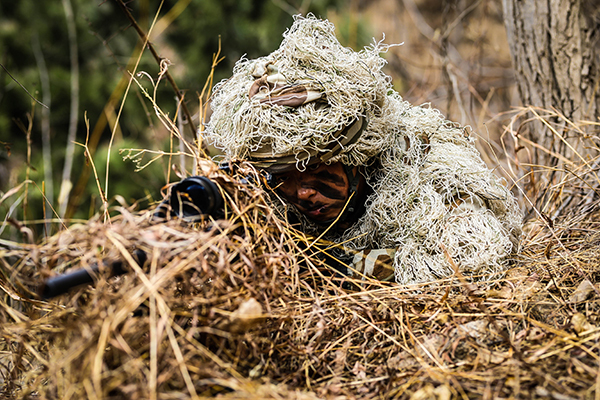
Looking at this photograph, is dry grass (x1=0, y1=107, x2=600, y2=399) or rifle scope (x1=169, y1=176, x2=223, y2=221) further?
rifle scope (x1=169, y1=176, x2=223, y2=221)

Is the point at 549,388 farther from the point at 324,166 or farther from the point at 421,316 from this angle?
the point at 324,166

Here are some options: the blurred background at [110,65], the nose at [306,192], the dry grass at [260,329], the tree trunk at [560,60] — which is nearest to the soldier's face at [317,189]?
the nose at [306,192]

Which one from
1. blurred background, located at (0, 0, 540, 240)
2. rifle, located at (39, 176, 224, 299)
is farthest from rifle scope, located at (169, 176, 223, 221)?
blurred background, located at (0, 0, 540, 240)

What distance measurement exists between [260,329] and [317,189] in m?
0.55

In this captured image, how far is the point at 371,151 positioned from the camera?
1486mm

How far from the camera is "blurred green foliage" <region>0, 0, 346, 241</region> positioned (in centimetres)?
320

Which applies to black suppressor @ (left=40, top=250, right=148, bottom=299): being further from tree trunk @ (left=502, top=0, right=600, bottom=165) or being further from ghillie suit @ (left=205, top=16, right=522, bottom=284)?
tree trunk @ (left=502, top=0, right=600, bottom=165)

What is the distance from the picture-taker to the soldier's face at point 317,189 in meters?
1.47

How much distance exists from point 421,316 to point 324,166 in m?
0.57

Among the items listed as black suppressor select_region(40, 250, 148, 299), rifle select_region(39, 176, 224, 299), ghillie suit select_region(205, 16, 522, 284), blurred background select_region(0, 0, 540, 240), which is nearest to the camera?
black suppressor select_region(40, 250, 148, 299)

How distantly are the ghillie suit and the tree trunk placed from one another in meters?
0.79

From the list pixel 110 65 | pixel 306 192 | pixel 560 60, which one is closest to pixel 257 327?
pixel 306 192

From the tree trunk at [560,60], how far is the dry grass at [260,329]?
3.16ft

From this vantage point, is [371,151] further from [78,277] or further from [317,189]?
[78,277]
